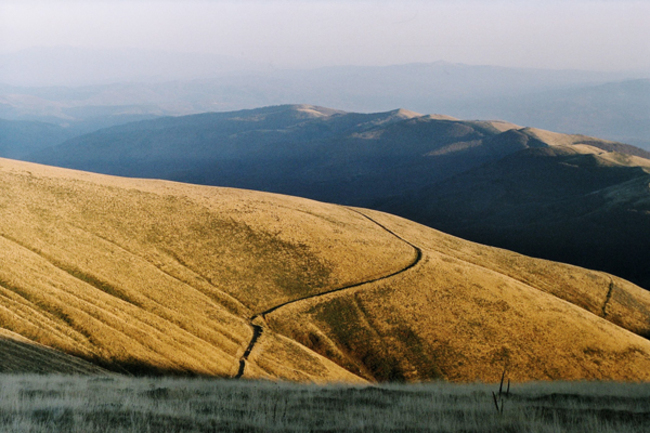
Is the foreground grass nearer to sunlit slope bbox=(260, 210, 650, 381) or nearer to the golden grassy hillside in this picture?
the golden grassy hillside

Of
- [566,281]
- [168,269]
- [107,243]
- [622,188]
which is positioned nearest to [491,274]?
[566,281]

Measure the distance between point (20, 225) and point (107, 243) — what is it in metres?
7.67

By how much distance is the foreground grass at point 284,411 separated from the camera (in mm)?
12094

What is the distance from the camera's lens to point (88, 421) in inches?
468

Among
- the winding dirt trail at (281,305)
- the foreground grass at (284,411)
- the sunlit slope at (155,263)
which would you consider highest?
the foreground grass at (284,411)

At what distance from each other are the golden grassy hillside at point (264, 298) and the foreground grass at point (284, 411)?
12208mm

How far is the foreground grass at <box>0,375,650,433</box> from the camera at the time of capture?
12.1 meters

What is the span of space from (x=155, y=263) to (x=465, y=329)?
106 ft

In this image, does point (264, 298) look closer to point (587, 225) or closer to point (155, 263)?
point (155, 263)

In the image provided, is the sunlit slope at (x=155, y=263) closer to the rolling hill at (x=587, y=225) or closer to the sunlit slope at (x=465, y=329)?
the sunlit slope at (x=465, y=329)

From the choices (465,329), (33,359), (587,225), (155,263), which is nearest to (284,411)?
(33,359)

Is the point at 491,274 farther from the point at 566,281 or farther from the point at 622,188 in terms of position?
the point at 622,188

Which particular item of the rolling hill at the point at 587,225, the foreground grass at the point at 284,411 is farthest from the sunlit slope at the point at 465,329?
the rolling hill at the point at 587,225

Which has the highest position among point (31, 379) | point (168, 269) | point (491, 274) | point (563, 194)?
point (31, 379)
